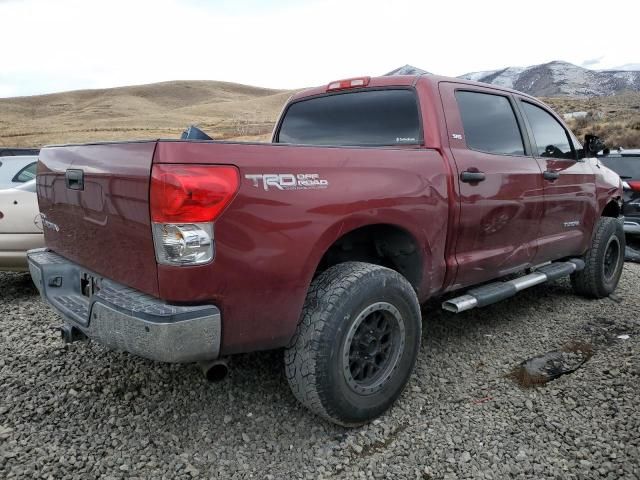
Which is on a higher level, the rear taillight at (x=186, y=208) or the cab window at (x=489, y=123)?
the cab window at (x=489, y=123)

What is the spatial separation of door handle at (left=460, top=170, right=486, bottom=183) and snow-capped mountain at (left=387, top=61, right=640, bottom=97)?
80083mm

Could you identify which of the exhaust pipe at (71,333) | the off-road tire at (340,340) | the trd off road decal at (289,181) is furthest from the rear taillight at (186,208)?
Answer: the exhaust pipe at (71,333)

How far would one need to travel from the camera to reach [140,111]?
9131 centimetres

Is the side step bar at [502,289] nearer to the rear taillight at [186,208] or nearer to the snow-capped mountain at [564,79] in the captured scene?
the rear taillight at [186,208]

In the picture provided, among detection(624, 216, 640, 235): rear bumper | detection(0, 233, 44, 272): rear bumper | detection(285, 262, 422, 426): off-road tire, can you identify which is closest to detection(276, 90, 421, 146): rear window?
detection(285, 262, 422, 426): off-road tire

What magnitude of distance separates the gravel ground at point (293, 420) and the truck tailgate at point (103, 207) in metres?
0.86

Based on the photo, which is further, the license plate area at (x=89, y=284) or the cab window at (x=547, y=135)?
the cab window at (x=547, y=135)

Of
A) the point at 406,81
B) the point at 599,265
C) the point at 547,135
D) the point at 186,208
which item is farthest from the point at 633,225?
the point at 186,208

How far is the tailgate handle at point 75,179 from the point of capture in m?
2.60

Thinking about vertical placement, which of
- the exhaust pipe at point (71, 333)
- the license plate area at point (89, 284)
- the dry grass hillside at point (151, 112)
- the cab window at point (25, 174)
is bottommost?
the dry grass hillside at point (151, 112)

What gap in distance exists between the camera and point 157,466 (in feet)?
8.02

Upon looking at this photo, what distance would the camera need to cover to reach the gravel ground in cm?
246

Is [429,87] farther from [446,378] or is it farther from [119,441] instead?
[119,441]

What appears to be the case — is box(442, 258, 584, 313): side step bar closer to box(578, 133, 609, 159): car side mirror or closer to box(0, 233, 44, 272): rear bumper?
box(578, 133, 609, 159): car side mirror
